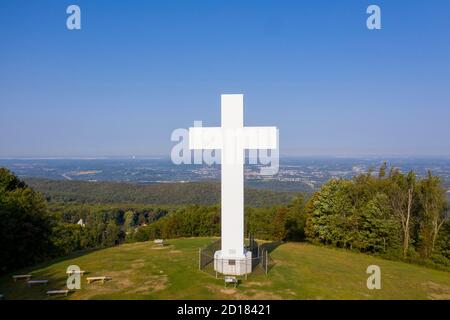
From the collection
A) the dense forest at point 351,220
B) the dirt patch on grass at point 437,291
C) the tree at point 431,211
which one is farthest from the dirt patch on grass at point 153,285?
the tree at point 431,211

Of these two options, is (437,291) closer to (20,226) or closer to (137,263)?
(137,263)

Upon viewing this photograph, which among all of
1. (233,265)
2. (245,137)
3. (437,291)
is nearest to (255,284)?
(233,265)

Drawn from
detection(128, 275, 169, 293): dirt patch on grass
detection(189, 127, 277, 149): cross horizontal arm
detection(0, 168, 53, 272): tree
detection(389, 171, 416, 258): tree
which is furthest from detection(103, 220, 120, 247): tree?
detection(189, 127, 277, 149): cross horizontal arm

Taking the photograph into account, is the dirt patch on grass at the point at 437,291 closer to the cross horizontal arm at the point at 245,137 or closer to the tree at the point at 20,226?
the cross horizontal arm at the point at 245,137

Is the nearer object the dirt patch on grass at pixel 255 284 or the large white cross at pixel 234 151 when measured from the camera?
the dirt patch on grass at pixel 255 284

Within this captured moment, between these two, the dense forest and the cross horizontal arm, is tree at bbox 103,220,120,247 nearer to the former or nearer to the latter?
the dense forest
